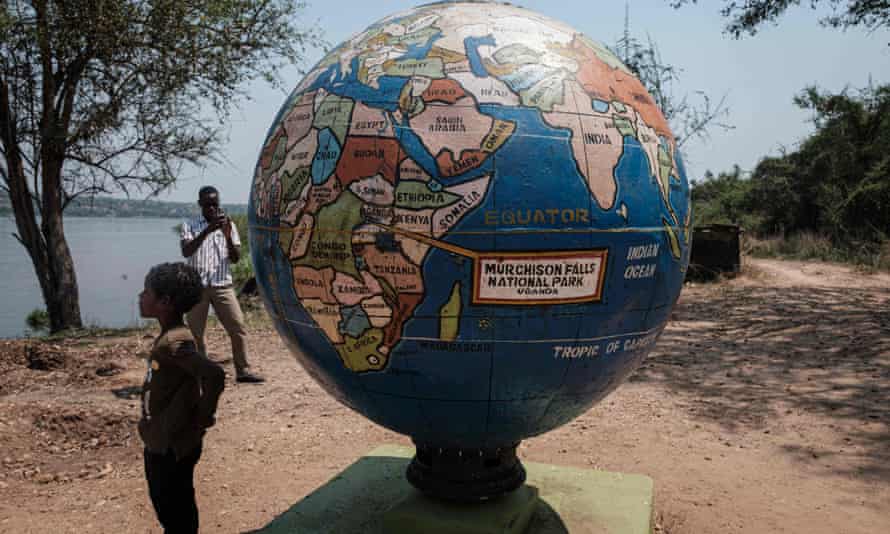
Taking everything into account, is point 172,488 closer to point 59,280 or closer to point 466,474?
point 466,474

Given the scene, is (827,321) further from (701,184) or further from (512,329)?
(701,184)

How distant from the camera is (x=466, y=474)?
11.3ft

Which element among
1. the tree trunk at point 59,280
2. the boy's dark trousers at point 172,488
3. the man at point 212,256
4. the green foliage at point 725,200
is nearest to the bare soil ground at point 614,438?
the man at point 212,256

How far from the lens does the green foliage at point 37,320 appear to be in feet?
51.0

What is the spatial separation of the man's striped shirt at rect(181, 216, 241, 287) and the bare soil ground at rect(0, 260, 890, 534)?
1.17 m

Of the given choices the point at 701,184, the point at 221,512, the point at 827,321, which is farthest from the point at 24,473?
the point at 701,184

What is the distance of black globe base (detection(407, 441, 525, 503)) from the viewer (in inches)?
135

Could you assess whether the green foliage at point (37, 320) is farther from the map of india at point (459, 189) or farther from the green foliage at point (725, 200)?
the green foliage at point (725, 200)

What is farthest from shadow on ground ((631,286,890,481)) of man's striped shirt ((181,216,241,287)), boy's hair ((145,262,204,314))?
boy's hair ((145,262,204,314))

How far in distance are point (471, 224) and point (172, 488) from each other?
71.0 inches

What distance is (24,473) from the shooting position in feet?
17.3

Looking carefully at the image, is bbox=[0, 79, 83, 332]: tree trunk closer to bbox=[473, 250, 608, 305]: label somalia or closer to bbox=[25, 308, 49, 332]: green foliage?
bbox=[25, 308, 49, 332]: green foliage

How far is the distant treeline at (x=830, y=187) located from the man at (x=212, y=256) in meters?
16.6

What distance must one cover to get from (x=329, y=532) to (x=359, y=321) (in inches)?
59.1
